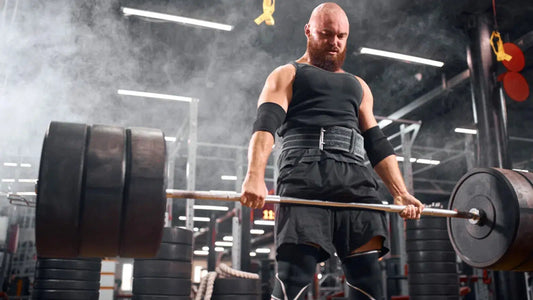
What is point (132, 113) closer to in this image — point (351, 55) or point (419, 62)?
point (351, 55)

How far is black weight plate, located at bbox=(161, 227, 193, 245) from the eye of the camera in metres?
3.59

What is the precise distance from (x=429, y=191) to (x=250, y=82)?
6.58 metres

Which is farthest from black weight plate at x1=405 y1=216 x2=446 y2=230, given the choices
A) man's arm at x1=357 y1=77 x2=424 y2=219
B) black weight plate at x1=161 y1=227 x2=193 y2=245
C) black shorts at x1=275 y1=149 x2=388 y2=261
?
black shorts at x1=275 y1=149 x2=388 y2=261

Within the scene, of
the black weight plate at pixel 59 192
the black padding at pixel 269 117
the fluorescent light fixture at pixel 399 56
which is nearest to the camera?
the black weight plate at pixel 59 192

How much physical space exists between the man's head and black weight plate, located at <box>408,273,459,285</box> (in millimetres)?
3051

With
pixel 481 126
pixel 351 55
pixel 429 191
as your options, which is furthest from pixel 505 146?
pixel 429 191

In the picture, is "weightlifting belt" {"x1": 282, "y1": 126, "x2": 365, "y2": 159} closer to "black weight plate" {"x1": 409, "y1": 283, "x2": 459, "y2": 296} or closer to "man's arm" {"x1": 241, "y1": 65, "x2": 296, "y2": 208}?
"man's arm" {"x1": 241, "y1": 65, "x2": 296, "y2": 208}

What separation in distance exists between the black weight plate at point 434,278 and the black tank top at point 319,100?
2989mm

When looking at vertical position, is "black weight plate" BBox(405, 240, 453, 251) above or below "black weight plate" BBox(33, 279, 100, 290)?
above

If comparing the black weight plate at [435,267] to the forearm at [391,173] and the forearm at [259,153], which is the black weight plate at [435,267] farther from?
the forearm at [259,153]

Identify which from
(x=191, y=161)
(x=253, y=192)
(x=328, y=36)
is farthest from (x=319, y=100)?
(x=191, y=161)

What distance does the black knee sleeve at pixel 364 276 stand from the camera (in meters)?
1.53

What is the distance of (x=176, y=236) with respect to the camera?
3633mm

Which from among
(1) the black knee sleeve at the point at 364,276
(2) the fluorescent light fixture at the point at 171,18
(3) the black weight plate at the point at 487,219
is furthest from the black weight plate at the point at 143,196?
(2) the fluorescent light fixture at the point at 171,18
